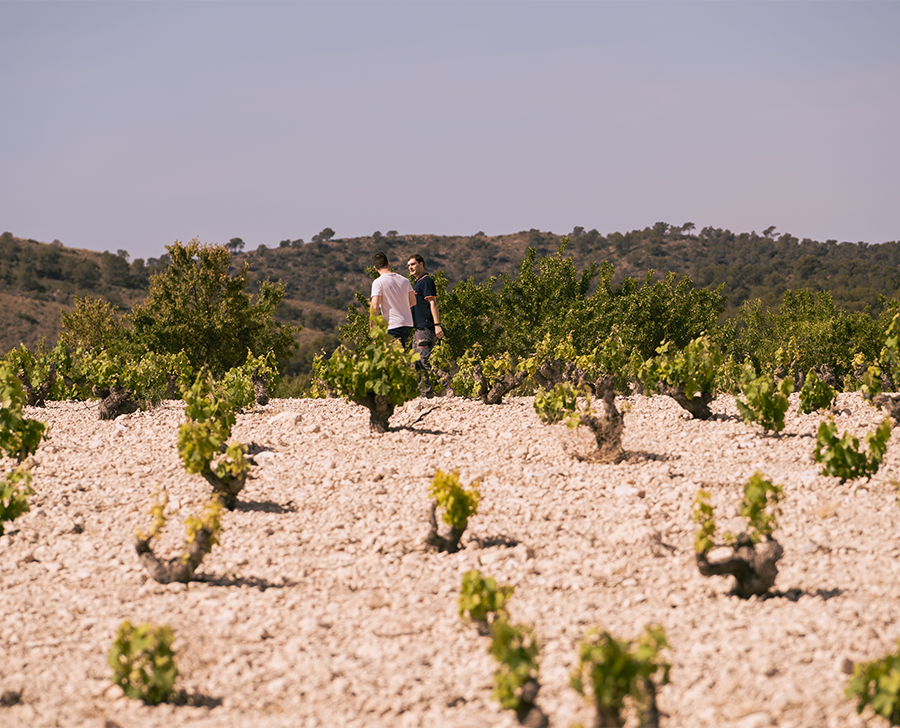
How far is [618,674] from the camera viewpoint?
3455mm

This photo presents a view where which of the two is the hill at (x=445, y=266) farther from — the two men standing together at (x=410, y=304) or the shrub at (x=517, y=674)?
the shrub at (x=517, y=674)

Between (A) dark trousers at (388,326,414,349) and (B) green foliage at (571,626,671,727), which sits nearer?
(B) green foliage at (571,626,671,727)

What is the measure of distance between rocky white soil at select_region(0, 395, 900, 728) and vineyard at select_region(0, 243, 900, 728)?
0.08 ft

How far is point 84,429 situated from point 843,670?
33.4 ft

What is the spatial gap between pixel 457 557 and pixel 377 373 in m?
3.72

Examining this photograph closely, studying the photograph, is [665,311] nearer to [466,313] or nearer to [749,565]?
[466,313]

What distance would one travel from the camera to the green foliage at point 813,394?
32.9ft

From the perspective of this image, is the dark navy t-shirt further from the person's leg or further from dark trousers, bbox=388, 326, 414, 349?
dark trousers, bbox=388, 326, 414, 349

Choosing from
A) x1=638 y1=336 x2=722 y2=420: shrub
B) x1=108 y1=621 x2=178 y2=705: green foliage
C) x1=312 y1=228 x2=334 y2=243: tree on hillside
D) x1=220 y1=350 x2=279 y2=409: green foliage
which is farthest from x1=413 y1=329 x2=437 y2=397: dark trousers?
x1=312 y1=228 x2=334 y2=243: tree on hillside

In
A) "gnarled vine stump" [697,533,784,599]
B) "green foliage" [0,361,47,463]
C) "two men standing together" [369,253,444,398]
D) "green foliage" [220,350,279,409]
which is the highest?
"two men standing together" [369,253,444,398]

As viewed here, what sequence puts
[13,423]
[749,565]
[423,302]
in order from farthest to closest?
[423,302] → [13,423] → [749,565]

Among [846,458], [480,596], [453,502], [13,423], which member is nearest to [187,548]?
[453,502]

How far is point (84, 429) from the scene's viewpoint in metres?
11.3

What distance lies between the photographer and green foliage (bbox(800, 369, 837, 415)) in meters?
10.0
